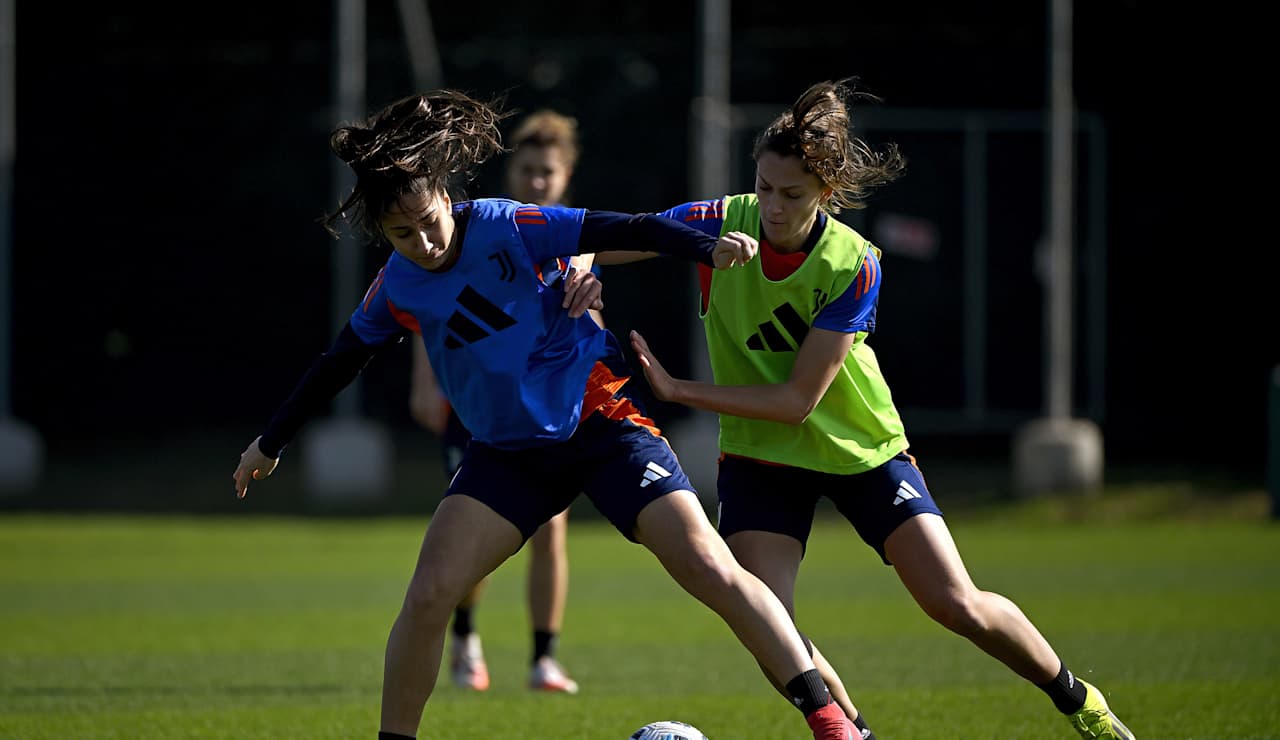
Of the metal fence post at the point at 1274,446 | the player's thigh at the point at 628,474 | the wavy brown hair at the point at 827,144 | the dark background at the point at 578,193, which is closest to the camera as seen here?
the player's thigh at the point at 628,474

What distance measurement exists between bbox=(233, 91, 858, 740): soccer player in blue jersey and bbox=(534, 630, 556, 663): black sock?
88.7 inches

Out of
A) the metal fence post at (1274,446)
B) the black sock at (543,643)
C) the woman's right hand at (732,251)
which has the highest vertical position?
the woman's right hand at (732,251)

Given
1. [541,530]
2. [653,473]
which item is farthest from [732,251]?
[541,530]

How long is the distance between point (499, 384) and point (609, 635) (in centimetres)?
451

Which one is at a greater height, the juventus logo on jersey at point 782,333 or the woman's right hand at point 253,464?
the juventus logo on jersey at point 782,333

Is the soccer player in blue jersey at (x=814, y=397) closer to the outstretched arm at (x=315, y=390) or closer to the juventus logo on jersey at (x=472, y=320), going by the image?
the juventus logo on jersey at (x=472, y=320)

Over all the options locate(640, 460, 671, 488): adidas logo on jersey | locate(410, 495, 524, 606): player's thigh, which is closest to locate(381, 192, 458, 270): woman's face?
locate(410, 495, 524, 606): player's thigh

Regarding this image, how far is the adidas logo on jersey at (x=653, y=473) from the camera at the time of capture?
15.5 feet

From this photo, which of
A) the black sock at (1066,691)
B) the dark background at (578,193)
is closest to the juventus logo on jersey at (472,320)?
the black sock at (1066,691)

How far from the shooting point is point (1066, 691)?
16.5 ft

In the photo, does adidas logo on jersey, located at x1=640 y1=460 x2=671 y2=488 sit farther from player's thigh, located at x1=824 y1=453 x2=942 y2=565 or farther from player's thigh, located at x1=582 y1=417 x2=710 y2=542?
player's thigh, located at x1=824 y1=453 x2=942 y2=565

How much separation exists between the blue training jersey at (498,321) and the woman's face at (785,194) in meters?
0.55

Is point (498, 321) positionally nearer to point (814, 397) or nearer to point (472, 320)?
point (472, 320)

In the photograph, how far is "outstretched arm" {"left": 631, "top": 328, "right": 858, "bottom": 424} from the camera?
4895 millimetres
